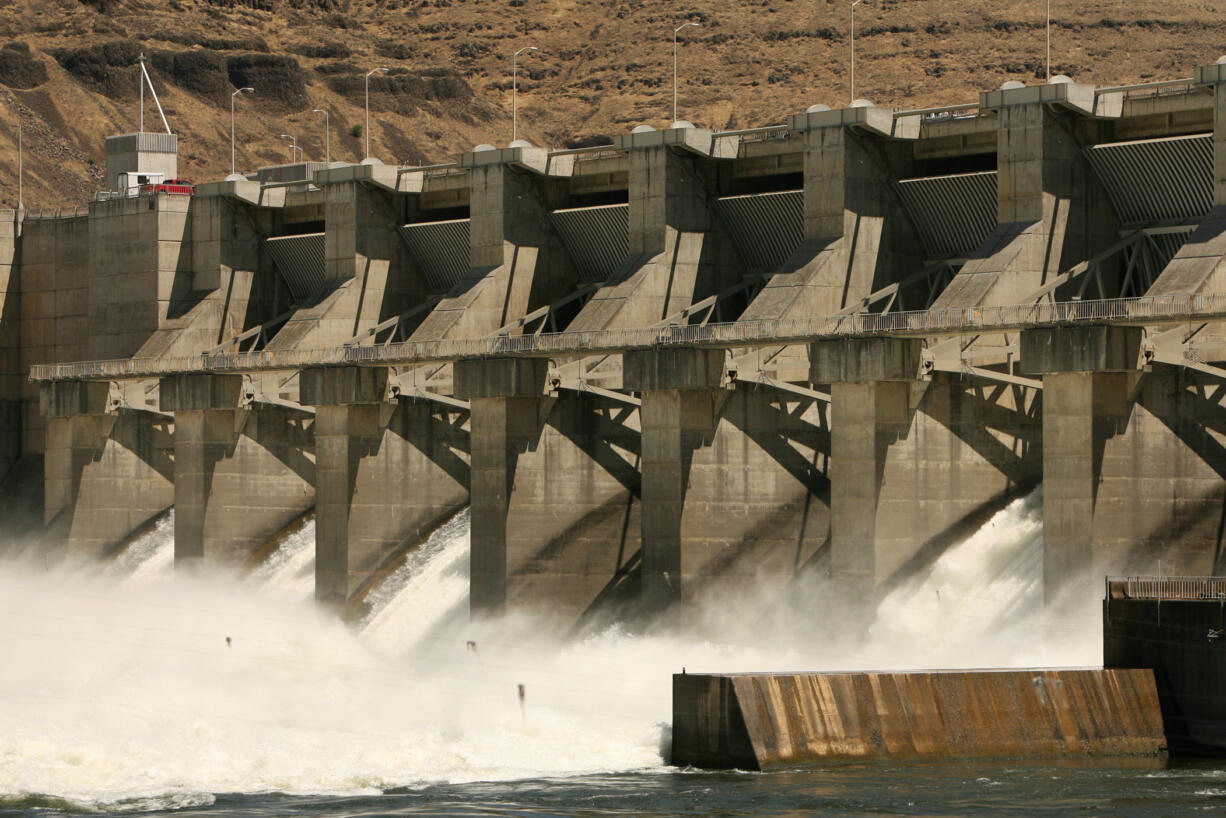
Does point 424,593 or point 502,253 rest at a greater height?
point 502,253

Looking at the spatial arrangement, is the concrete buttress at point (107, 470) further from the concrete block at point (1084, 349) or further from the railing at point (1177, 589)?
the railing at point (1177, 589)

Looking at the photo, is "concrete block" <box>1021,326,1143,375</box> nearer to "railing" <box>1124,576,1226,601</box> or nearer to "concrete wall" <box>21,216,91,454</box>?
"railing" <box>1124,576,1226,601</box>

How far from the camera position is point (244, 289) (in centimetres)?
8750

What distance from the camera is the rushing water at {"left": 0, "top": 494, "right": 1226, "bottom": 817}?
149ft

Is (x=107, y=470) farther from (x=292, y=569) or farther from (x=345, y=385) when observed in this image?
(x=345, y=385)

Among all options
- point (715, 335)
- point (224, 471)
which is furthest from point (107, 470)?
point (715, 335)

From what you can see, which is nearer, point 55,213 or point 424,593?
point 424,593

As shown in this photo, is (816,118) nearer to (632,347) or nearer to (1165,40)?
(632,347)

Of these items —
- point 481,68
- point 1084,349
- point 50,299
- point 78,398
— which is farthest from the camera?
point 481,68

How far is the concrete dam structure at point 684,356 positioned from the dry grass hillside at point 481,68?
242 ft

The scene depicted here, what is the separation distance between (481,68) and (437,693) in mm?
143832

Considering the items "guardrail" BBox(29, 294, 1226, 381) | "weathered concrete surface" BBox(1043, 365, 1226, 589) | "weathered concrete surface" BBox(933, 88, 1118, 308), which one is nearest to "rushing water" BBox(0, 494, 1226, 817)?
"weathered concrete surface" BBox(1043, 365, 1226, 589)

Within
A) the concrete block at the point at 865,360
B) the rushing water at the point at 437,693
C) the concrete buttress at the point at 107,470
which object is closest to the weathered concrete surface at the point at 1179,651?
the rushing water at the point at 437,693

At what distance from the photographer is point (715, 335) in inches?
2594
